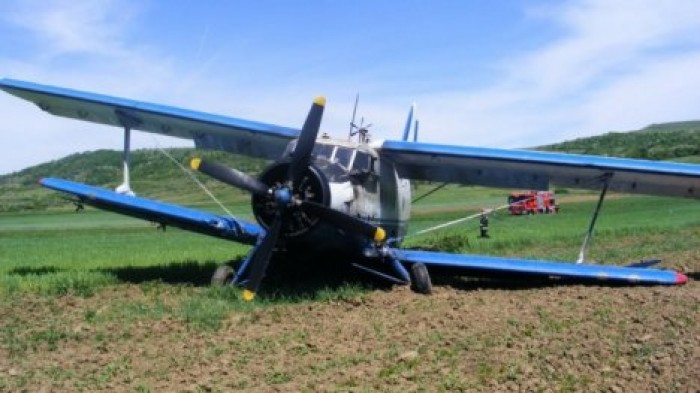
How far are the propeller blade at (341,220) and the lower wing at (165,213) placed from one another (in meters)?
2.09

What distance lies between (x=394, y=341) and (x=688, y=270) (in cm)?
854

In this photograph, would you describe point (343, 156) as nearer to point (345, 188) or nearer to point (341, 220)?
point (345, 188)

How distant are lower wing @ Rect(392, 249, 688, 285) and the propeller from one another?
2.07m

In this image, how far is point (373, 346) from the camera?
820 cm

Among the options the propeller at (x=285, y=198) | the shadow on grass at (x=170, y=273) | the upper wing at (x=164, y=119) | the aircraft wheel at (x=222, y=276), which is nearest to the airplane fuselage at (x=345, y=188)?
the propeller at (x=285, y=198)

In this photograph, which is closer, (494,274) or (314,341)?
(314,341)

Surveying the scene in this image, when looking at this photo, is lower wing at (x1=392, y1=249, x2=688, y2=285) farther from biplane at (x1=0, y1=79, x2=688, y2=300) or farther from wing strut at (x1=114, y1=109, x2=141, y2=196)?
wing strut at (x1=114, y1=109, x2=141, y2=196)

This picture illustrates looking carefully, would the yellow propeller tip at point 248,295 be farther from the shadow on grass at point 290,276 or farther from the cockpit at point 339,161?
the cockpit at point 339,161

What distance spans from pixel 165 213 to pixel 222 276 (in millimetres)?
1938

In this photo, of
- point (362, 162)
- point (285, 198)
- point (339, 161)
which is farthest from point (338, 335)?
point (362, 162)

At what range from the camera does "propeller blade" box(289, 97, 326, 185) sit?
10992 mm

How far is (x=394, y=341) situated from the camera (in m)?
8.37

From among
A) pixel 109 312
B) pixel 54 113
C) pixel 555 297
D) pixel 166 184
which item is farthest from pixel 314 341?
pixel 166 184

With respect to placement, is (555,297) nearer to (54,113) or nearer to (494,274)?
(494,274)
